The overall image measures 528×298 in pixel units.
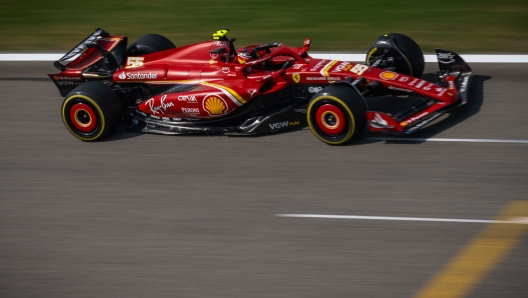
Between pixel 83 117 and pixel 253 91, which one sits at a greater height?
pixel 253 91

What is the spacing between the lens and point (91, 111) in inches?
314

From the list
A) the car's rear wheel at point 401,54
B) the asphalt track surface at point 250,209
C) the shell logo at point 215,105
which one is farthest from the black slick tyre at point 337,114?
the car's rear wheel at point 401,54

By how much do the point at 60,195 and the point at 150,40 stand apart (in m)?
3.24

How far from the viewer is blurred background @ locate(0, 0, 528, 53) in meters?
12.2

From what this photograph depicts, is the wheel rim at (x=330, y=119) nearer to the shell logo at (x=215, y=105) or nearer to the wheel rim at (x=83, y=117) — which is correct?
Answer: the shell logo at (x=215, y=105)

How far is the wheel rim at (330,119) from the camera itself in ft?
23.6

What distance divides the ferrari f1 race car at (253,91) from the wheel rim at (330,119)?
0.04ft

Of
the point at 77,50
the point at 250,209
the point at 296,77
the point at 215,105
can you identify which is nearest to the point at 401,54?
the point at 296,77

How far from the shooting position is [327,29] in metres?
13.0

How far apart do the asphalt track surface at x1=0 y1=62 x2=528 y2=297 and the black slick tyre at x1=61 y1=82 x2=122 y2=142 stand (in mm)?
181

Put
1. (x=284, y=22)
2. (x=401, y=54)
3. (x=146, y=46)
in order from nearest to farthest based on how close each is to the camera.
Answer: (x=401, y=54) → (x=146, y=46) → (x=284, y=22)

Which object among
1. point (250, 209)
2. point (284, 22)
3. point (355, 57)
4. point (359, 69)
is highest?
point (284, 22)

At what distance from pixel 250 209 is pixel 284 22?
796cm

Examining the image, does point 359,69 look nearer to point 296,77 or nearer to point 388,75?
point 388,75
